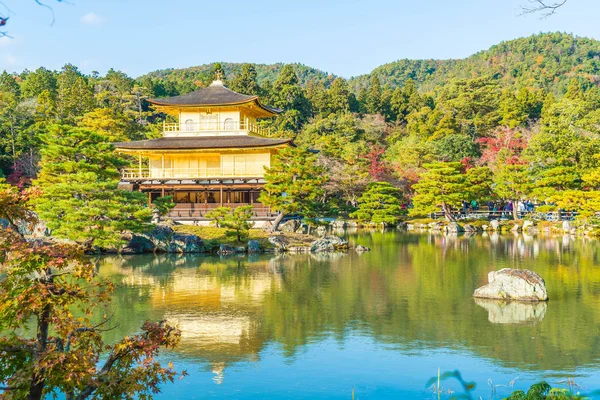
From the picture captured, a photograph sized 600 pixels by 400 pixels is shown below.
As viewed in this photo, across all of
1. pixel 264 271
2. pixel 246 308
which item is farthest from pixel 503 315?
pixel 264 271

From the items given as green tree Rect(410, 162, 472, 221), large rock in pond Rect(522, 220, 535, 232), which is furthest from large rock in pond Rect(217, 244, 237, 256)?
large rock in pond Rect(522, 220, 535, 232)

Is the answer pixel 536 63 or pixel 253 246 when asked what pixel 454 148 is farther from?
pixel 536 63

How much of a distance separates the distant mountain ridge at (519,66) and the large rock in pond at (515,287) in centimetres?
5851

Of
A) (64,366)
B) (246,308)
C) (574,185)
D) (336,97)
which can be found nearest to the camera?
(64,366)

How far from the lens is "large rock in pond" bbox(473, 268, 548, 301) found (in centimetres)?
1217

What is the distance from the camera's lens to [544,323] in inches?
408

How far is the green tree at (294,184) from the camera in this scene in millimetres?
23297

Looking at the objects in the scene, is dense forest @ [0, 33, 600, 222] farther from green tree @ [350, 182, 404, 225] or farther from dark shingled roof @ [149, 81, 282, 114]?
dark shingled roof @ [149, 81, 282, 114]

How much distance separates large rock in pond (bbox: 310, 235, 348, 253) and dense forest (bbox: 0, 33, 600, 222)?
10.1 m

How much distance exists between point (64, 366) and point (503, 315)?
8778 millimetres

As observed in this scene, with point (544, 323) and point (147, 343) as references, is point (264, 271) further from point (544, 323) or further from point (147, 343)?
point (147, 343)

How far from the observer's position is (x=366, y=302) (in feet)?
40.5

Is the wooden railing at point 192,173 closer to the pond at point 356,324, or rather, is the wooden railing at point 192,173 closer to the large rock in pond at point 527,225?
the pond at point 356,324

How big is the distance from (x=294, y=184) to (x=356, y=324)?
13.1 meters
